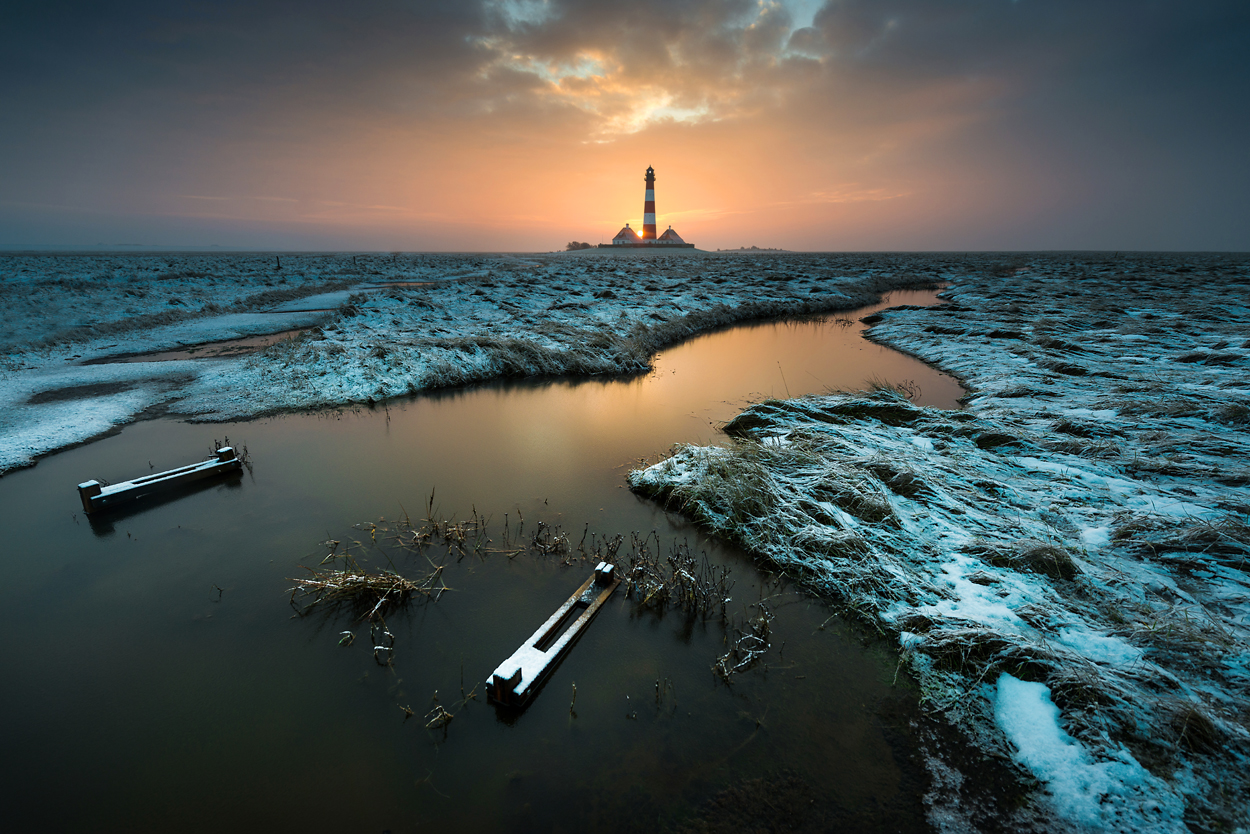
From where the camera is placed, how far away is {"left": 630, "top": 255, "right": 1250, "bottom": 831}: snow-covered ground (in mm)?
3109

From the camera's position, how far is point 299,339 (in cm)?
1562

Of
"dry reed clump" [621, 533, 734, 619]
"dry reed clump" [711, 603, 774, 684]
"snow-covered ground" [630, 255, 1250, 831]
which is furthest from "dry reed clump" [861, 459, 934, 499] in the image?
"dry reed clump" [711, 603, 774, 684]

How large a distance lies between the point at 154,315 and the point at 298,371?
15.9 meters

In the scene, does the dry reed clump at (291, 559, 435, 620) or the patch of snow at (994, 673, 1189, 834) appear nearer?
the patch of snow at (994, 673, 1189, 834)

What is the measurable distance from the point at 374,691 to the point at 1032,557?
6.62 meters

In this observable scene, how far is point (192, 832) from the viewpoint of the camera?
9.83 ft

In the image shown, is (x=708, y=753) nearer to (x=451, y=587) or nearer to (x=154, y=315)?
(x=451, y=587)

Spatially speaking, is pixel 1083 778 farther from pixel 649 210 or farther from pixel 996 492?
pixel 649 210

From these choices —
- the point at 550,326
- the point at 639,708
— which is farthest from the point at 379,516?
the point at 550,326

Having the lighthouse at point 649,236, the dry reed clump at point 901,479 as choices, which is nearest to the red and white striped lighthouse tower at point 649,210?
the lighthouse at point 649,236

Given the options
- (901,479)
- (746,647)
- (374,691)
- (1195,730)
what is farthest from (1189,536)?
(374,691)

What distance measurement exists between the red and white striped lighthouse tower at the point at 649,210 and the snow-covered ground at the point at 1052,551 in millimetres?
142267

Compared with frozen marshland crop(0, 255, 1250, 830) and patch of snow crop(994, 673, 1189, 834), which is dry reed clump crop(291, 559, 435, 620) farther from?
patch of snow crop(994, 673, 1189, 834)

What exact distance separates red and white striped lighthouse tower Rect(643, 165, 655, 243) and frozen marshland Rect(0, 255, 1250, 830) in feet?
443
